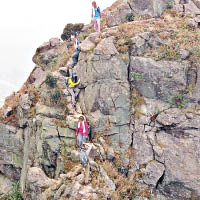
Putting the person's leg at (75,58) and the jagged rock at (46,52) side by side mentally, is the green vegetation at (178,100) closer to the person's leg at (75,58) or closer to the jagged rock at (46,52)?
the person's leg at (75,58)

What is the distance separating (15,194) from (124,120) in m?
10.6

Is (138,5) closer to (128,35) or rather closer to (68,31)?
(128,35)

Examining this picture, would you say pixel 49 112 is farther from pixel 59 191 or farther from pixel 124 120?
pixel 59 191

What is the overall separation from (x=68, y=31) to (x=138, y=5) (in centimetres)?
863

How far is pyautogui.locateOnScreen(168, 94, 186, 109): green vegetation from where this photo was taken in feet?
54.0

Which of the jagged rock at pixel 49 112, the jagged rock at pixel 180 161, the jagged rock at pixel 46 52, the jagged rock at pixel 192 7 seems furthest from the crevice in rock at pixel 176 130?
the jagged rock at pixel 46 52

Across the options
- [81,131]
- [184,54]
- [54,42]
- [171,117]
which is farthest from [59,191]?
[54,42]

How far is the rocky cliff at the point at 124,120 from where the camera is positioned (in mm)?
14781

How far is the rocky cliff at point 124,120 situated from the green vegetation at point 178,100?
2.5 inches

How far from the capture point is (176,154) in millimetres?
15438

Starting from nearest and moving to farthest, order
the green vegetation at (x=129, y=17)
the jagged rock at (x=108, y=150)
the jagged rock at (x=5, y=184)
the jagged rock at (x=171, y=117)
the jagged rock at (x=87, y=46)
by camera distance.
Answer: the jagged rock at (x=108, y=150), the jagged rock at (x=171, y=117), the jagged rock at (x=87, y=46), the jagged rock at (x=5, y=184), the green vegetation at (x=129, y=17)

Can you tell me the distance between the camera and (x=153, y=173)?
15.3 metres

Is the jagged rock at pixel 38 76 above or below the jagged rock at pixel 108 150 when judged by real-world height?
above

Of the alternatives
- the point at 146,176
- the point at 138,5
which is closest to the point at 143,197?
Result: the point at 146,176
